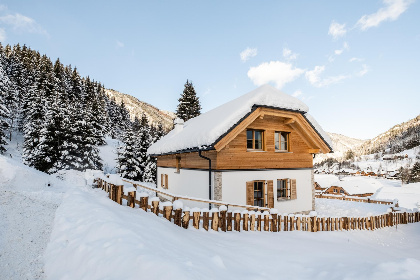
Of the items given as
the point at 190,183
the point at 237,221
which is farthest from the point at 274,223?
the point at 190,183

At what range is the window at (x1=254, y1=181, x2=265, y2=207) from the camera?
12.3 metres

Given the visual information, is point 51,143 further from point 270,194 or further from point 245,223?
point 245,223

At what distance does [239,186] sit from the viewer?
1155cm

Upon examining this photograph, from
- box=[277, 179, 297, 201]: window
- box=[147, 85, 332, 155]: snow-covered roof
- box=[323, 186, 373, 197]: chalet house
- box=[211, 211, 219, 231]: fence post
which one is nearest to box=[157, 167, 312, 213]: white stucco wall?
box=[277, 179, 297, 201]: window

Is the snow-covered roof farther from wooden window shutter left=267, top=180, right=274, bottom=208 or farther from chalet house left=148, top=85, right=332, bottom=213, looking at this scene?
wooden window shutter left=267, top=180, right=274, bottom=208

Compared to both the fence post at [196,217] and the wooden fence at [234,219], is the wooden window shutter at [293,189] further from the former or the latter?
the fence post at [196,217]

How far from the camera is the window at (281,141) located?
544 inches

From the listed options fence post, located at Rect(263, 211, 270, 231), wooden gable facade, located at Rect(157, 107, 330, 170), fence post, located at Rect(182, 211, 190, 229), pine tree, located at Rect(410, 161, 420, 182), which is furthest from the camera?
pine tree, located at Rect(410, 161, 420, 182)

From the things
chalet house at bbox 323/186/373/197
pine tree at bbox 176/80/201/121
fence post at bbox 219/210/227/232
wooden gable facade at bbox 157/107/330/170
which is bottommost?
chalet house at bbox 323/186/373/197

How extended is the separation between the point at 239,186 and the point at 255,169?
1.46 m

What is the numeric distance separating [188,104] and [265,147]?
1097 inches

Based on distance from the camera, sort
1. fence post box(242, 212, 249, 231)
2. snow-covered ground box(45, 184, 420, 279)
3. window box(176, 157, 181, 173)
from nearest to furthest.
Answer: snow-covered ground box(45, 184, 420, 279) → fence post box(242, 212, 249, 231) → window box(176, 157, 181, 173)

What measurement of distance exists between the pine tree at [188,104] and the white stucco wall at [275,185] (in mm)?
26829

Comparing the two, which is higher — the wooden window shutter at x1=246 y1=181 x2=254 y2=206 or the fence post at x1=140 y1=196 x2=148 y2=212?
the fence post at x1=140 y1=196 x2=148 y2=212
